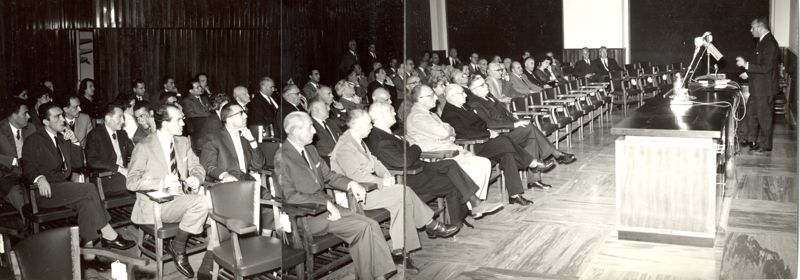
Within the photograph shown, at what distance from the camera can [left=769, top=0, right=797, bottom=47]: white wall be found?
16.0 feet

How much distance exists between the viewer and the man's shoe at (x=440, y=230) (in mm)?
4742

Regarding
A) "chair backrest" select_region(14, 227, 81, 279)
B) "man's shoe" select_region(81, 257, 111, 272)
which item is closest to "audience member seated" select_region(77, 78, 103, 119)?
"man's shoe" select_region(81, 257, 111, 272)

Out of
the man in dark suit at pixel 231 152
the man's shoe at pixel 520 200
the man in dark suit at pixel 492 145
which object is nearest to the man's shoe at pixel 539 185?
the man in dark suit at pixel 492 145

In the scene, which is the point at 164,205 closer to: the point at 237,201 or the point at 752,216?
the point at 237,201

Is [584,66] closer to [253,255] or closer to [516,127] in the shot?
[516,127]

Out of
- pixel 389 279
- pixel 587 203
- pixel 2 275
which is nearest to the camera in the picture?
pixel 2 275

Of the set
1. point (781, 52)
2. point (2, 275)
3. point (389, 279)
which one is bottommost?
point (389, 279)

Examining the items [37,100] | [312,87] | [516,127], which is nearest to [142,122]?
[312,87]

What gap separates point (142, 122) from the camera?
559cm

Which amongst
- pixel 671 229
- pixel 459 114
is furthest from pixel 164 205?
pixel 671 229

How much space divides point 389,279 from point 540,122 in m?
4.01

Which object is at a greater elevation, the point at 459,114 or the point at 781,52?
the point at 781,52

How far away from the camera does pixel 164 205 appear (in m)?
4.23

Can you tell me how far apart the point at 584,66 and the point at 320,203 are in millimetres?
5677
